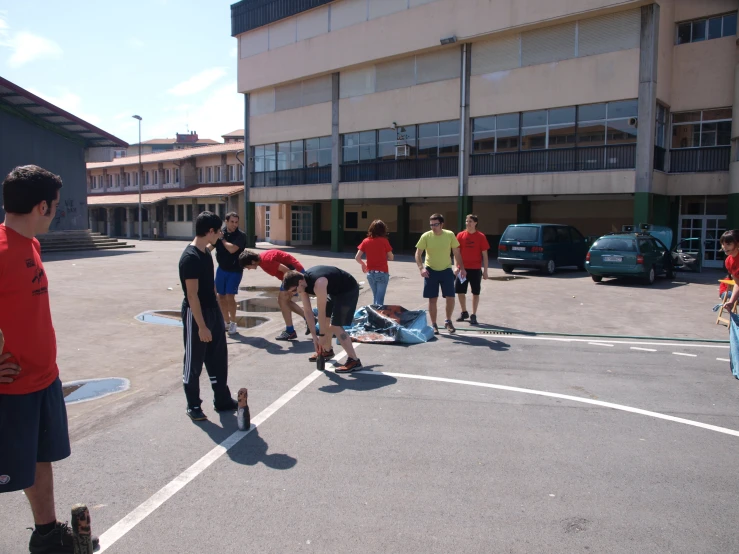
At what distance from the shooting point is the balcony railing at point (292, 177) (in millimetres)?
32312

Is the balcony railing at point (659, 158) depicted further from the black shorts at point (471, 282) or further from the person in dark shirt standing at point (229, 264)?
the person in dark shirt standing at point (229, 264)

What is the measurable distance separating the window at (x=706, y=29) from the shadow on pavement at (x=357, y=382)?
870 inches

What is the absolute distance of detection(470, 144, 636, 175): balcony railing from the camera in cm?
2205

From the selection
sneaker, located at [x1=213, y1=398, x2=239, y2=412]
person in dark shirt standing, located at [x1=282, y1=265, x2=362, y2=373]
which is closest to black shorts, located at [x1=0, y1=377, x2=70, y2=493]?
sneaker, located at [x1=213, y1=398, x2=239, y2=412]

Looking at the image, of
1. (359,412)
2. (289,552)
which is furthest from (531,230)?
(289,552)

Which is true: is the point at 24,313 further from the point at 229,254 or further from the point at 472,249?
the point at 472,249

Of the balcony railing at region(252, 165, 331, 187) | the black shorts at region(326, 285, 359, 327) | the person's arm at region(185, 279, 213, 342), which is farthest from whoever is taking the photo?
the balcony railing at region(252, 165, 331, 187)

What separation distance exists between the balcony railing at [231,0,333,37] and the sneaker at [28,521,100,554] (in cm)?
3040

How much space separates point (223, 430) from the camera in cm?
532

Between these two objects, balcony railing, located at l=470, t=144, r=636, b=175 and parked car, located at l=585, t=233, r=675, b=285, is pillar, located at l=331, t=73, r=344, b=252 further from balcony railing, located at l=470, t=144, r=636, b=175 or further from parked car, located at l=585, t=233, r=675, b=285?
parked car, located at l=585, t=233, r=675, b=285

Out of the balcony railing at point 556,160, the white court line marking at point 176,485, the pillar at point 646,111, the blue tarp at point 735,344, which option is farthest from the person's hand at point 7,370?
the balcony railing at point 556,160

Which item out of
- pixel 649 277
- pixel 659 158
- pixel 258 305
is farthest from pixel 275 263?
pixel 659 158

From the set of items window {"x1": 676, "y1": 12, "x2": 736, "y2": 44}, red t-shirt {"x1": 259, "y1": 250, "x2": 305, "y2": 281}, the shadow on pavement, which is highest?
window {"x1": 676, "y1": 12, "x2": 736, "y2": 44}

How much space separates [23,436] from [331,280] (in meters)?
4.28
